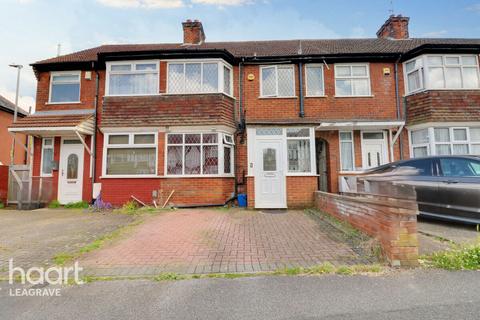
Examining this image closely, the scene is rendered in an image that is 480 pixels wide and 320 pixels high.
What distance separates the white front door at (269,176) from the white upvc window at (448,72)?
253 inches

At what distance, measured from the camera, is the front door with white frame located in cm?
985

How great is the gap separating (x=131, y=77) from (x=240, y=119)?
4565mm

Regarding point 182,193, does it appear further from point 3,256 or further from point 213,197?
point 3,256

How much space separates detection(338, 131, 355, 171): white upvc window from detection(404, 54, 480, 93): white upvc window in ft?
10.3

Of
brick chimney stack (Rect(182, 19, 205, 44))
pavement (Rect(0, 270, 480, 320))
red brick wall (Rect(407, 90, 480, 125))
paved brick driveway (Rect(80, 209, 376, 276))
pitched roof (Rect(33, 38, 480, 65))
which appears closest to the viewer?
pavement (Rect(0, 270, 480, 320))

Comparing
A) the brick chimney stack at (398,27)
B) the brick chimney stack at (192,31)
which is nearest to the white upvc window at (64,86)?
the brick chimney stack at (192,31)

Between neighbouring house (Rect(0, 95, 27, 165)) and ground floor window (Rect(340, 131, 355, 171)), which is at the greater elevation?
neighbouring house (Rect(0, 95, 27, 165))

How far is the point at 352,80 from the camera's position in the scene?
1011cm

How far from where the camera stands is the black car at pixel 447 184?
5.21 m

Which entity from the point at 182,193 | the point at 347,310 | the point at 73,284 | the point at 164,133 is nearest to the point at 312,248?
the point at 347,310

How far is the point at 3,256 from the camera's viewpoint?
4.09 m

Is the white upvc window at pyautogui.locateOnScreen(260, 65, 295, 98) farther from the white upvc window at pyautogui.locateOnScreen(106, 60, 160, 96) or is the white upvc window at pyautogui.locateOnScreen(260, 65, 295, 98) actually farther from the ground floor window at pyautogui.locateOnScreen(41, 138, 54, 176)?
the ground floor window at pyautogui.locateOnScreen(41, 138, 54, 176)

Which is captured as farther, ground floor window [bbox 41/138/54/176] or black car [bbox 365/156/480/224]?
ground floor window [bbox 41/138/54/176]

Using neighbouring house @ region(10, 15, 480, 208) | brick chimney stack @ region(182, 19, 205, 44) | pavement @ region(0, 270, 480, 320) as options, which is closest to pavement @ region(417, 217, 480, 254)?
pavement @ region(0, 270, 480, 320)
